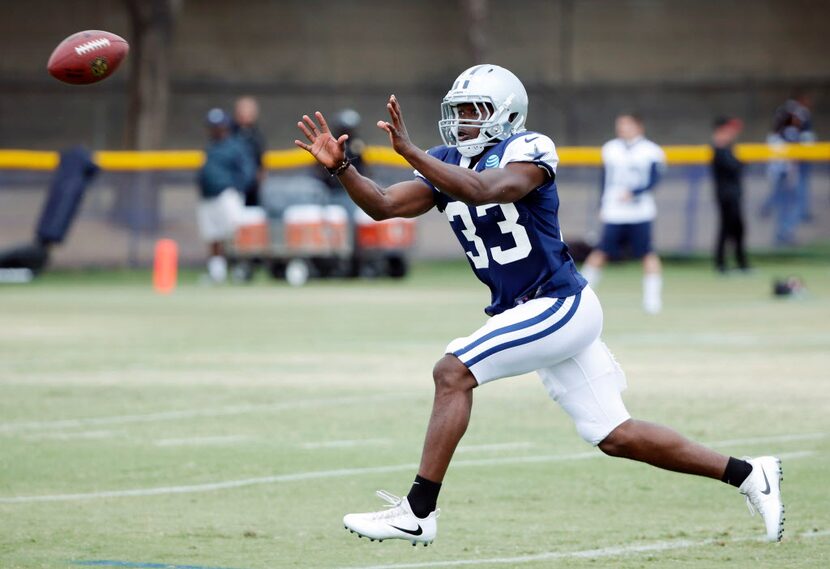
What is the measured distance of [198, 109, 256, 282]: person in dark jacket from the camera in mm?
22859

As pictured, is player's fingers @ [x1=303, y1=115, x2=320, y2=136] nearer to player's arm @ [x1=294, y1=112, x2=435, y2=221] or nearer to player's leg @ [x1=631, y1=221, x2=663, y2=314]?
player's arm @ [x1=294, y1=112, x2=435, y2=221]

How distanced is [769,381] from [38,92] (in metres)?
29.2

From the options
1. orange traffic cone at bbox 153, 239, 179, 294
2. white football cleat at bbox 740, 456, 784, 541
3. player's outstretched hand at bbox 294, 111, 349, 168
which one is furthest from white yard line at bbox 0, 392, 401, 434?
orange traffic cone at bbox 153, 239, 179, 294

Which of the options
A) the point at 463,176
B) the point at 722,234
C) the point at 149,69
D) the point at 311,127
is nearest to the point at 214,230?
the point at 722,234

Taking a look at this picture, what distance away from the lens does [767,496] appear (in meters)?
7.12

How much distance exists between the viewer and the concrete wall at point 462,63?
39375 mm

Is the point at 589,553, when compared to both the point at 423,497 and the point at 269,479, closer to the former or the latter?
the point at 423,497

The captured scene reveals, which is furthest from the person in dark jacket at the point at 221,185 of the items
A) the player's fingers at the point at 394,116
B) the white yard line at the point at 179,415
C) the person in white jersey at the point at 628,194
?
the player's fingers at the point at 394,116

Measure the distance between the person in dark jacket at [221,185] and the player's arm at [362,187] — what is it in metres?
15.9

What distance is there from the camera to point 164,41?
30359 millimetres

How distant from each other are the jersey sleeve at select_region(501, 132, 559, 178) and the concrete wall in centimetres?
3244

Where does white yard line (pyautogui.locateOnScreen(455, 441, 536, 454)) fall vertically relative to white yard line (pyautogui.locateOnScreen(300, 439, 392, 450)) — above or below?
below

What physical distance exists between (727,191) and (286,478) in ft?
53.4

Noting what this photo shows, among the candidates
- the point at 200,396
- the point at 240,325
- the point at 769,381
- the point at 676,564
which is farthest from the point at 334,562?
the point at 240,325
